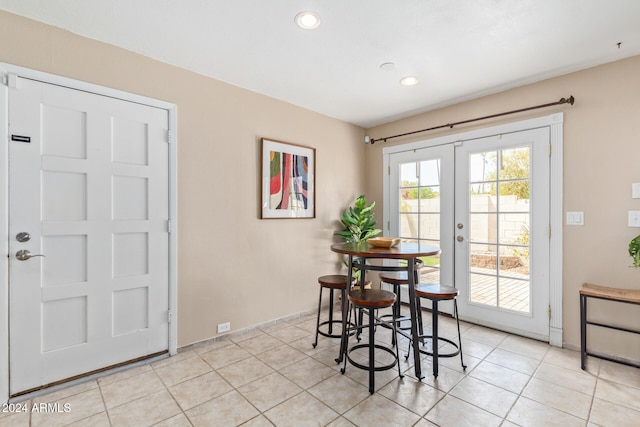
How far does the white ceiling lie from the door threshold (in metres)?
2.51

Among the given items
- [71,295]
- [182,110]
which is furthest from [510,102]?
[71,295]

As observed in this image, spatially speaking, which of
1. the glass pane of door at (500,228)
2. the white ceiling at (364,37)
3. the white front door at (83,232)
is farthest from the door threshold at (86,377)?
the glass pane of door at (500,228)

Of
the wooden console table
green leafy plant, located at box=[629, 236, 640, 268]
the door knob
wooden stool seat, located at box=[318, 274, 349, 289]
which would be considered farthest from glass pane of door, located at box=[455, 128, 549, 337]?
the door knob

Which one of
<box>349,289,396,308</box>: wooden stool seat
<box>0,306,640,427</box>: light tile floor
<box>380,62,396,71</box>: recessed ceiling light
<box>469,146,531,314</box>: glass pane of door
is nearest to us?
<box>0,306,640,427</box>: light tile floor

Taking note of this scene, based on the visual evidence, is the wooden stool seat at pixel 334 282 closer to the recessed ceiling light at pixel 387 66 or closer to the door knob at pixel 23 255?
the recessed ceiling light at pixel 387 66

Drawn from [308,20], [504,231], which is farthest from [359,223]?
[308,20]

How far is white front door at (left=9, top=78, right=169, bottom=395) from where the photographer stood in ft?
6.63

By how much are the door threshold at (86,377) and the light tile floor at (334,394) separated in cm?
5

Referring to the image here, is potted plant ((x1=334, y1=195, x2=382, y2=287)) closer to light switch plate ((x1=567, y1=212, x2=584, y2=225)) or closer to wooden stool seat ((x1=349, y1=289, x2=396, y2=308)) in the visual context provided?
wooden stool seat ((x1=349, y1=289, x2=396, y2=308))

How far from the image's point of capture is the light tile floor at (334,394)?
183 centimetres

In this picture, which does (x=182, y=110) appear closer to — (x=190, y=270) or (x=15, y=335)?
(x=190, y=270)

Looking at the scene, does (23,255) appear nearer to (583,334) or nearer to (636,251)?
(583,334)

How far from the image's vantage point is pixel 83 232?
2.22 metres

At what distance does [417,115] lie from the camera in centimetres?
393
